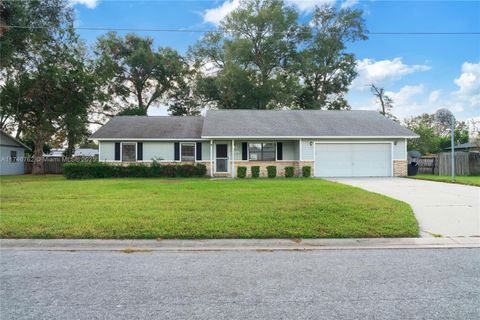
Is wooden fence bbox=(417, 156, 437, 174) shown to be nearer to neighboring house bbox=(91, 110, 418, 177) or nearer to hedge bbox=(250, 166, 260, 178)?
neighboring house bbox=(91, 110, 418, 177)

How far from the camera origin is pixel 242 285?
3432 mm

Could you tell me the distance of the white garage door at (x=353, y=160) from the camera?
18.2m

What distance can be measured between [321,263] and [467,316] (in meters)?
1.73

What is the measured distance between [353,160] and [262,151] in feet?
18.3

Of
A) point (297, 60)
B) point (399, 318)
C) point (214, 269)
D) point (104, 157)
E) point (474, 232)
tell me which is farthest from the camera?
point (297, 60)

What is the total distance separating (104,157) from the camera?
1930 centimetres

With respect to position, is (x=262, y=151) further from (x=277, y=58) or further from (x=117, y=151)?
(x=277, y=58)

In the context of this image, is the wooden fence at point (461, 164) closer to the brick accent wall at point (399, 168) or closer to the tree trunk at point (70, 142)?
the brick accent wall at point (399, 168)

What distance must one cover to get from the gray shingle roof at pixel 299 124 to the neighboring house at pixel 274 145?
1.9 inches

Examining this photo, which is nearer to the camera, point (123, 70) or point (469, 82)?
point (469, 82)

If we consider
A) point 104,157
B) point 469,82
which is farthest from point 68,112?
point 469,82

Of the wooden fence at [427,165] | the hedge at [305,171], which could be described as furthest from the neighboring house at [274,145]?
the wooden fence at [427,165]

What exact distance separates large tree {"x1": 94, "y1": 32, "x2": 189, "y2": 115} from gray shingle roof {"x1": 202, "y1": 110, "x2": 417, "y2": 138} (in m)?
15.5

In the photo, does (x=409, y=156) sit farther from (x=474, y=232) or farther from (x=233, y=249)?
(x=233, y=249)
